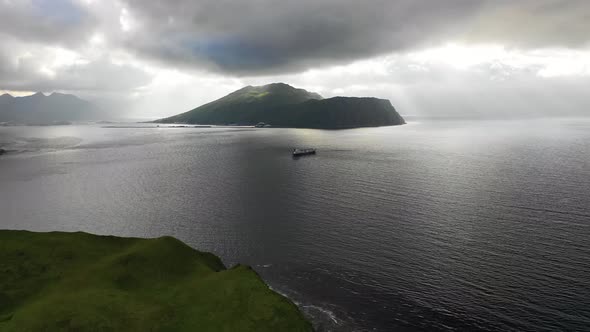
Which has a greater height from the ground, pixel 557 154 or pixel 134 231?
pixel 557 154

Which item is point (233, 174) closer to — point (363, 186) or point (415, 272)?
point (363, 186)

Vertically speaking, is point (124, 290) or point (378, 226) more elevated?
point (124, 290)

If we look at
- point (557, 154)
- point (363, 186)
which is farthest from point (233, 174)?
point (557, 154)

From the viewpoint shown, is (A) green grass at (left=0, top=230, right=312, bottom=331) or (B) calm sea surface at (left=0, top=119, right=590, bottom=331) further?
(B) calm sea surface at (left=0, top=119, right=590, bottom=331)

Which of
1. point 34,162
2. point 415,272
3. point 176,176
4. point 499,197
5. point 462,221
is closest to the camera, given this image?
point 415,272

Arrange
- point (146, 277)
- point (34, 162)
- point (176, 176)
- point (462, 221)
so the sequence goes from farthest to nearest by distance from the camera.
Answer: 1. point (34, 162)
2. point (176, 176)
3. point (462, 221)
4. point (146, 277)
